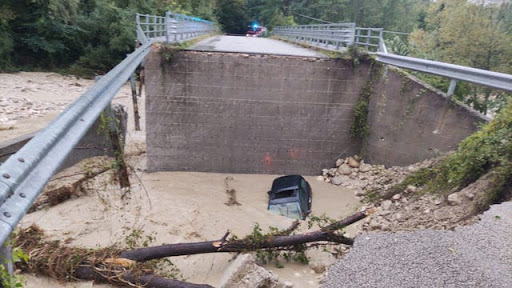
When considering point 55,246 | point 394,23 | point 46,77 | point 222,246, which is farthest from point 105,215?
point 394,23

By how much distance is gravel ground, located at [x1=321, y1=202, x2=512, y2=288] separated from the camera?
3.22 metres

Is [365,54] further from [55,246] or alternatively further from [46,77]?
[46,77]

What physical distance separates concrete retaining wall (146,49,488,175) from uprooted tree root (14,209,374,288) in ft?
16.5

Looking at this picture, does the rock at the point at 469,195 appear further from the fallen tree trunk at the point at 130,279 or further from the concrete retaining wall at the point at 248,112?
the concrete retaining wall at the point at 248,112

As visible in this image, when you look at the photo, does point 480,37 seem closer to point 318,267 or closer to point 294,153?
point 294,153

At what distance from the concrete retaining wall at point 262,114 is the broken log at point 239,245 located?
187 inches

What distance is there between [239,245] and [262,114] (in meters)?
5.42

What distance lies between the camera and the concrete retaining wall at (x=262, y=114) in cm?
959

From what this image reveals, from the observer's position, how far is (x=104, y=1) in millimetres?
24109

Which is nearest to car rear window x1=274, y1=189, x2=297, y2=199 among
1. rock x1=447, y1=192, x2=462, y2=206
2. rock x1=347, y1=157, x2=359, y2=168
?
rock x1=347, y1=157, x2=359, y2=168

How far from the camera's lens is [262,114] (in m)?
10.1

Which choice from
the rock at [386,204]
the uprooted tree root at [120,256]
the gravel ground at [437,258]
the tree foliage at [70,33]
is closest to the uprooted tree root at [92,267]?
the uprooted tree root at [120,256]

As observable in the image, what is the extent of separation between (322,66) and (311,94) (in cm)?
87

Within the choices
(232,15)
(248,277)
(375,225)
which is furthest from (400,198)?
(232,15)
